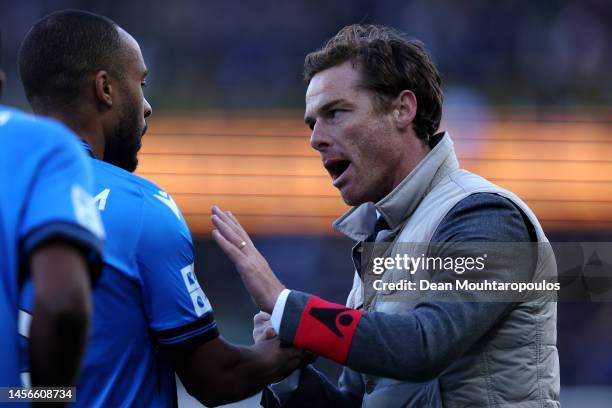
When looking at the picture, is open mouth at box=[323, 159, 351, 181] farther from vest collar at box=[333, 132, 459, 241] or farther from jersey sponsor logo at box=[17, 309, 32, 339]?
jersey sponsor logo at box=[17, 309, 32, 339]

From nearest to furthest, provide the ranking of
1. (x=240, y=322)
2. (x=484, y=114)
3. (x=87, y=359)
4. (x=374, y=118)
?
(x=87, y=359)
(x=374, y=118)
(x=240, y=322)
(x=484, y=114)

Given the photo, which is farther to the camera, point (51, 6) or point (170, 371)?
point (51, 6)

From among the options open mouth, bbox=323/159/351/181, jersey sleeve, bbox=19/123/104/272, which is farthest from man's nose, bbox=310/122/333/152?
jersey sleeve, bbox=19/123/104/272

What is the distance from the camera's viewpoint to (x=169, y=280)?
8.10 feet

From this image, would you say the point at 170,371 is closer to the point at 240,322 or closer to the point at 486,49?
the point at 240,322

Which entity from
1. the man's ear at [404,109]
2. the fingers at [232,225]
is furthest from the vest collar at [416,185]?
the fingers at [232,225]

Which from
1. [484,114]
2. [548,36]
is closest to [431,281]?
[484,114]

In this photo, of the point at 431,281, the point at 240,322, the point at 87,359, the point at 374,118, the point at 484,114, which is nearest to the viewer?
the point at 87,359

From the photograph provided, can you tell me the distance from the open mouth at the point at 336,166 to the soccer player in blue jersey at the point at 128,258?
629 mm

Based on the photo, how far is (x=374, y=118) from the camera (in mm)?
3064

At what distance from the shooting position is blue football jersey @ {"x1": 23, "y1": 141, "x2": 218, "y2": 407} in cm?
241

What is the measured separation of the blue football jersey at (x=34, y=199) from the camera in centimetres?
164

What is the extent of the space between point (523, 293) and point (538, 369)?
0.22 m

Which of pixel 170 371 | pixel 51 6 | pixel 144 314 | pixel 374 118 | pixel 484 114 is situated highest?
pixel 51 6
